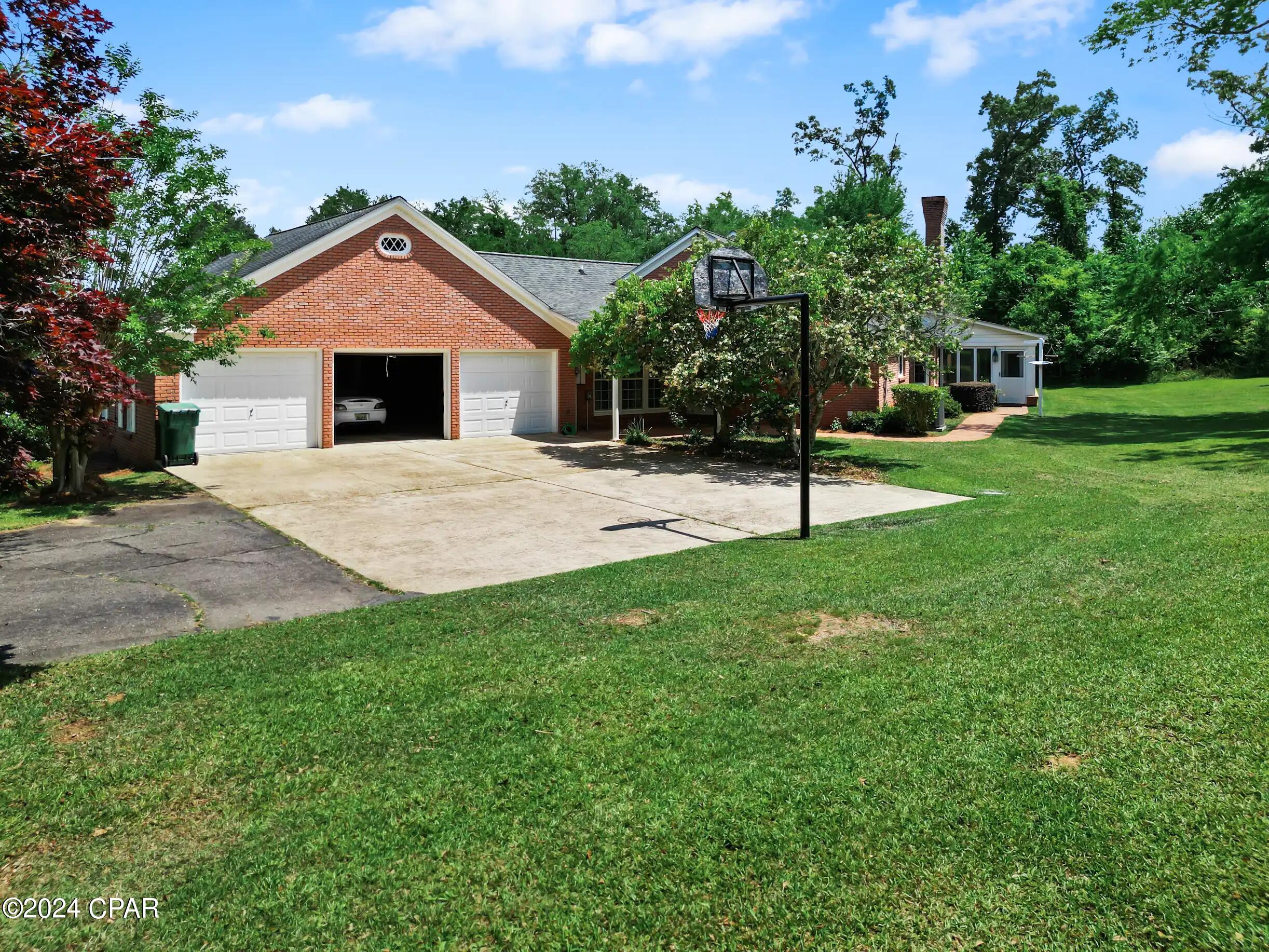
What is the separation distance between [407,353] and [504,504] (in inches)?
360

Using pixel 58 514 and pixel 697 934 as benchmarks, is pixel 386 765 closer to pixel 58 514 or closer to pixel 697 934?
pixel 697 934

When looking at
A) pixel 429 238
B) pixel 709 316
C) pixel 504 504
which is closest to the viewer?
pixel 709 316

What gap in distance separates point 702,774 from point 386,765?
5.48 feet

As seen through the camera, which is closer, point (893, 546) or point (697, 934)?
Answer: point (697, 934)

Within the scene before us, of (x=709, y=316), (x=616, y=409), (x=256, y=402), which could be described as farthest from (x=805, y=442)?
(x=256, y=402)

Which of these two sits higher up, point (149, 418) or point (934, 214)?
point (934, 214)

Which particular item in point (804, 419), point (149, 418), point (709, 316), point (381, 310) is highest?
point (381, 310)

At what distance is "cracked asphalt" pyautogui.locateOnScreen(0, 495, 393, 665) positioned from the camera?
7.02 meters

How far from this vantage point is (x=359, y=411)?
75.5ft

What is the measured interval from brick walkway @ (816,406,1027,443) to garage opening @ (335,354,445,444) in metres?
11.0

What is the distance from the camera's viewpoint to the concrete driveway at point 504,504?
9.77 metres

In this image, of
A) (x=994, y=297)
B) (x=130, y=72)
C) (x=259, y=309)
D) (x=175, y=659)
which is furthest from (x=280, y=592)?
(x=994, y=297)

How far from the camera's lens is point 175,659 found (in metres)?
6.29

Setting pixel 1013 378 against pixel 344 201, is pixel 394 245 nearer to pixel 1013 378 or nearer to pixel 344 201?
pixel 1013 378
